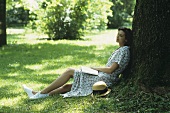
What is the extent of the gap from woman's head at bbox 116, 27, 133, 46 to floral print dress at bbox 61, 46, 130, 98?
0.15 meters

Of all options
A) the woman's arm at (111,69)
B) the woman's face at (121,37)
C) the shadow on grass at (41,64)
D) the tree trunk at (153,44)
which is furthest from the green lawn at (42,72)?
the woman's face at (121,37)

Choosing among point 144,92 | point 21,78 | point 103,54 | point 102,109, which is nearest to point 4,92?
point 21,78

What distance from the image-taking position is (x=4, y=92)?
824 centimetres

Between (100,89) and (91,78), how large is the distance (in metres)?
0.42

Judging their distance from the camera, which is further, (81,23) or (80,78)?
(81,23)

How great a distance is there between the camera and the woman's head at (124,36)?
716 cm

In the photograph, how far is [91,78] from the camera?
7270 millimetres

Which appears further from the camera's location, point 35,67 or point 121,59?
point 35,67

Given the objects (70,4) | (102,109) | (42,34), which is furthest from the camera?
(42,34)

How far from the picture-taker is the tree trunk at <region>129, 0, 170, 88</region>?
6398 millimetres

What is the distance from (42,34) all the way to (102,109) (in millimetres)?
16770

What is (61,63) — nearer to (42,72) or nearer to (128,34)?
(42,72)

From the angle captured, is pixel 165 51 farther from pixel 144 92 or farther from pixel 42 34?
pixel 42 34

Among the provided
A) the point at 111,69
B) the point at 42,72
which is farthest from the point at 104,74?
the point at 42,72
